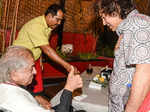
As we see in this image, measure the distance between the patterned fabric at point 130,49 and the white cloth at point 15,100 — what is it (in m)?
0.55

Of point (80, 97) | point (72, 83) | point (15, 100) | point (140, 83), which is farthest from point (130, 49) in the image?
point (80, 97)

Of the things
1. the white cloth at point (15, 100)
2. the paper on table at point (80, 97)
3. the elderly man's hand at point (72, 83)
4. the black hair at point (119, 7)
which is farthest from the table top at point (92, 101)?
the black hair at point (119, 7)

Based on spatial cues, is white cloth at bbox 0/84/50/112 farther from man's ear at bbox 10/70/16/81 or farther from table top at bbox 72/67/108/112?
table top at bbox 72/67/108/112

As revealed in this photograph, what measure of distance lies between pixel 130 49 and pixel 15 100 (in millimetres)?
705

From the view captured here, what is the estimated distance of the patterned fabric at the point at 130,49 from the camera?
1027mm

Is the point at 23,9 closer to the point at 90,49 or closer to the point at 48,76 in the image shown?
the point at 48,76

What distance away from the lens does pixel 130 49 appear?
1072mm

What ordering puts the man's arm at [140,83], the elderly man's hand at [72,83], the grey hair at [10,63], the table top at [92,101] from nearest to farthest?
the man's arm at [140,83]
the grey hair at [10,63]
the elderly man's hand at [72,83]
the table top at [92,101]

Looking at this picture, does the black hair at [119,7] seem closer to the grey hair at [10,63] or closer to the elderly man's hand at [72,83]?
the elderly man's hand at [72,83]

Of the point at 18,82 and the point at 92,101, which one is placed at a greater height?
the point at 18,82

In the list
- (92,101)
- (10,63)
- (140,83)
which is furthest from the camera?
(92,101)

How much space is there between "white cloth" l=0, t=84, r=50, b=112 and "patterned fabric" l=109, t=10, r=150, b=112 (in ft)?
1.81

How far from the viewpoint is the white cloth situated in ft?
3.52

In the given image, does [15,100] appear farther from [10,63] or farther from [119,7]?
[119,7]
